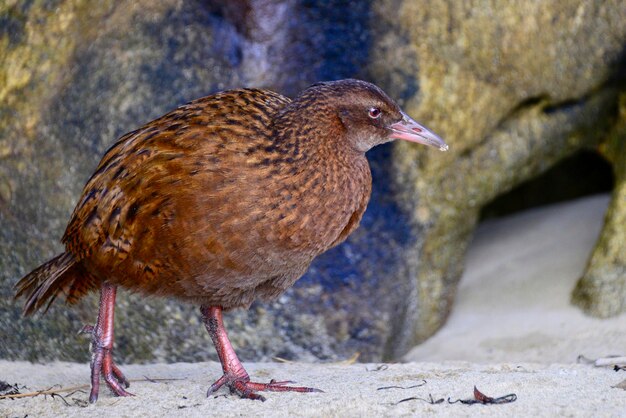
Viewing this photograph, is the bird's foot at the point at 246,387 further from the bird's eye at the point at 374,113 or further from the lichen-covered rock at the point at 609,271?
the lichen-covered rock at the point at 609,271

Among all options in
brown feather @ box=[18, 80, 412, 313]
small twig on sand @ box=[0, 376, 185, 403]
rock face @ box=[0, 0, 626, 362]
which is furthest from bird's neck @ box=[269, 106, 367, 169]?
rock face @ box=[0, 0, 626, 362]

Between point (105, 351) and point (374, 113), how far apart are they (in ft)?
5.81

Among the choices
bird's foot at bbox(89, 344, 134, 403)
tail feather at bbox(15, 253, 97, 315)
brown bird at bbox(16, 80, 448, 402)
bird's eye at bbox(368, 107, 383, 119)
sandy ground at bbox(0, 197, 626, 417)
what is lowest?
sandy ground at bbox(0, 197, 626, 417)

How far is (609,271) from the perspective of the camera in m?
6.38

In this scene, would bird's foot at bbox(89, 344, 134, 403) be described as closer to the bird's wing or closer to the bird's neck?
the bird's wing

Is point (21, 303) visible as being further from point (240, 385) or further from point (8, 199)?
point (240, 385)

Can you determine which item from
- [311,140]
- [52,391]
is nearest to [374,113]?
[311,140]

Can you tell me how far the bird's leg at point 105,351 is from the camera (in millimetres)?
4547

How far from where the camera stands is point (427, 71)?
6.30 m

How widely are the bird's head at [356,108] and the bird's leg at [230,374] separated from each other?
1143 millimetres

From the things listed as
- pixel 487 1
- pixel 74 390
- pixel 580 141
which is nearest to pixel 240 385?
pixel 74 390

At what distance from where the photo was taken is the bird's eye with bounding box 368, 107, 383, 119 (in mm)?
4648

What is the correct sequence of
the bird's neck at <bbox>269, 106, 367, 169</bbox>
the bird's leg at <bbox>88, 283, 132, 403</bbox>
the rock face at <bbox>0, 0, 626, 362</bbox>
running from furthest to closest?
the rock face at <bbox>0, 0, 626, 362</bbox> < the bird's leg at <bbox>88, 283, 132, 403</bbox> < the bird's neck at <bbox>269, 106, 367, 169</bbox>

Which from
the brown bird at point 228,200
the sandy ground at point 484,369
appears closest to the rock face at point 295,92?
the sandy ground at point 484,369
